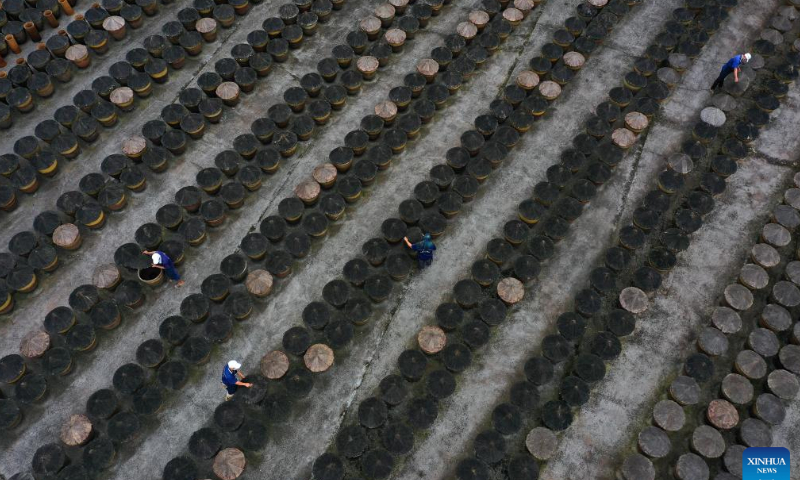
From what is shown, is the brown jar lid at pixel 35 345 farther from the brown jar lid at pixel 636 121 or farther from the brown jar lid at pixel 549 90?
the brown jar lid at pixel 636 121

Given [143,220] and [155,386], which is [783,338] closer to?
[155,386]

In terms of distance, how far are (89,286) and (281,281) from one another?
4286 mm

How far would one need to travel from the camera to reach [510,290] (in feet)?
40.8

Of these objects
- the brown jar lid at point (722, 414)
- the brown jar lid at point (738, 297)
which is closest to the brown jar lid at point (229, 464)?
the brown jar lid at point (722, 414)

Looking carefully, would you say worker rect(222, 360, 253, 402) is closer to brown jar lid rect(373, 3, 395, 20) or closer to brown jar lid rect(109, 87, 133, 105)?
brown jar lid rect(109, 87, 133, 105)

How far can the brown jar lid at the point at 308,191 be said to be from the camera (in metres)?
13.5

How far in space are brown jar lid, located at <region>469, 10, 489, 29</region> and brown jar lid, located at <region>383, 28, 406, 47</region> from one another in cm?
226

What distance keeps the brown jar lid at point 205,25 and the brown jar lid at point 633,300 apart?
1373 cm

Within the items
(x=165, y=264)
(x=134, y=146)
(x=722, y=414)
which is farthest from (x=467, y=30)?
(x=722, y=414)

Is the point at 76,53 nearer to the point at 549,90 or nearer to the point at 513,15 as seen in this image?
the point at 513,15

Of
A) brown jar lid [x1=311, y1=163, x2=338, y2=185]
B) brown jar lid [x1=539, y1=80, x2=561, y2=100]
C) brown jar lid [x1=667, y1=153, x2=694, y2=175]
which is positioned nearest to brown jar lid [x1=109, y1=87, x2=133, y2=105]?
brown jar lid [x1=311, y1=163, x2=338, y2=185]

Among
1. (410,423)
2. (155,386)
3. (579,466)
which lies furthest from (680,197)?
(155,386)

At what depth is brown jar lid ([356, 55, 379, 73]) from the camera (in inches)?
619

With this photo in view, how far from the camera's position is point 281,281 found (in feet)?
42.4
